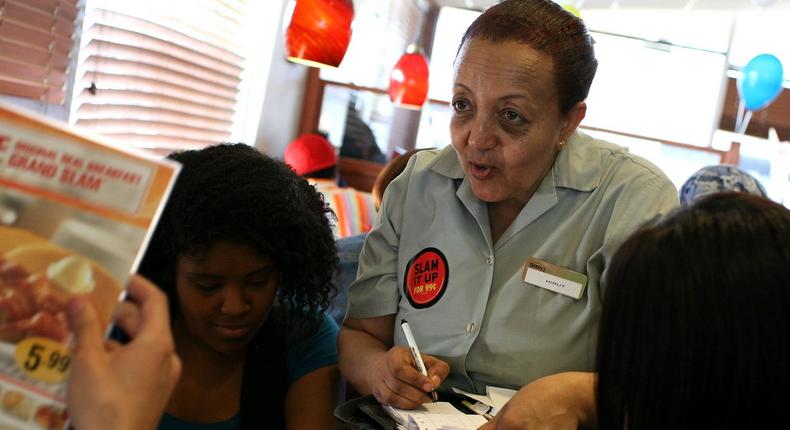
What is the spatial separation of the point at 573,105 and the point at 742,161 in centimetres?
708

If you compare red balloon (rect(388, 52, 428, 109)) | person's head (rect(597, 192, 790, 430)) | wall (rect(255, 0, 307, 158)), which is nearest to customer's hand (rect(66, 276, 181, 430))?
person's head (rect(597, 192, 790, 430))

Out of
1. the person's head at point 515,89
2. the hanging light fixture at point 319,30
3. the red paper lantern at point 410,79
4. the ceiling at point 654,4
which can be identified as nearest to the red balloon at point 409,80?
the red paper lantern at point 410,79

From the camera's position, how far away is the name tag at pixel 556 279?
150 cm

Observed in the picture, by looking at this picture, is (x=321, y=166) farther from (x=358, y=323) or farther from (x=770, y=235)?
(x=770, y=235)

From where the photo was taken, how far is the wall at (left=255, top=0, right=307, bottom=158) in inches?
197

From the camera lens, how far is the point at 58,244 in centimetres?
66

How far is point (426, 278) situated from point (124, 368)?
3.25 ft

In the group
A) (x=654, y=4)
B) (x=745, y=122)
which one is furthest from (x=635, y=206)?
(x=745, y=122)

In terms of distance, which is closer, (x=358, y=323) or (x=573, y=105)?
(x=573, y=105)

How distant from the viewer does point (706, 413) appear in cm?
84

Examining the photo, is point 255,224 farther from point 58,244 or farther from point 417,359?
point 58,244

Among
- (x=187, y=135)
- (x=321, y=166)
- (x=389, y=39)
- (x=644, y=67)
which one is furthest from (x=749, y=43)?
(x=187, y=135)

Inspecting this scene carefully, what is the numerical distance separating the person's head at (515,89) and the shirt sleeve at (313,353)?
0.44 metres

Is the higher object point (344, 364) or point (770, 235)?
point (770, 235)
